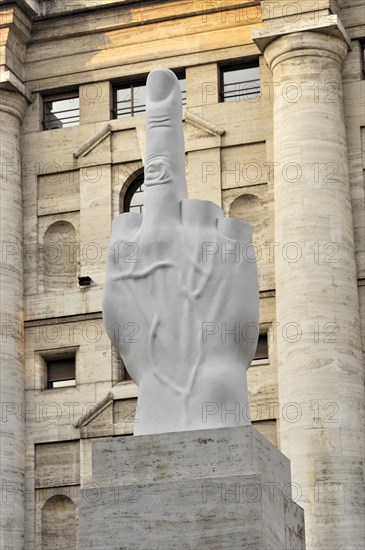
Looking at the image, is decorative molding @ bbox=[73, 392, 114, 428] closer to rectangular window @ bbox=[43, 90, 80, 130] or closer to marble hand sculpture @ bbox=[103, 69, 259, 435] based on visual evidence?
rectangular window @ bbox=[43, 90, 80, 130]

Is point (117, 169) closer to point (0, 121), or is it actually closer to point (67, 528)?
point (0, 121)

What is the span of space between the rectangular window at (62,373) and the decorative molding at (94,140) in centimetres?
462

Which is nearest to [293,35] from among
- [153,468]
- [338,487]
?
[338,487]

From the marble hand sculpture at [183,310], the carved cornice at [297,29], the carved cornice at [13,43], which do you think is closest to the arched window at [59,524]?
the carved cornice at [13,43]

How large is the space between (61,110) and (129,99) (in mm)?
1659

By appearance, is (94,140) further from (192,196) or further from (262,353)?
(262,353)

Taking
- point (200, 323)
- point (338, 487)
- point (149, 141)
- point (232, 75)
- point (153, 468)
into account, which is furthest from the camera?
point (232, 75)

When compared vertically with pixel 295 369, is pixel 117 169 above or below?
above

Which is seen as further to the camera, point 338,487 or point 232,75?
point 232,75

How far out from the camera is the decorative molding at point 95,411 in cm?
3419

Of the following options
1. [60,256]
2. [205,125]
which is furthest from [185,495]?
[60,256]

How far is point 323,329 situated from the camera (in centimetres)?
3130

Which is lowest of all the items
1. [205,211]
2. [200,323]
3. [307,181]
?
[200,323]

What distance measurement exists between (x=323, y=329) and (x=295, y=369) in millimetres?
936
